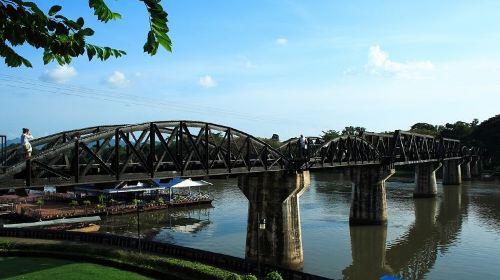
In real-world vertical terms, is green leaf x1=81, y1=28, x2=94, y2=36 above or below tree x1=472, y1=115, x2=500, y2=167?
below

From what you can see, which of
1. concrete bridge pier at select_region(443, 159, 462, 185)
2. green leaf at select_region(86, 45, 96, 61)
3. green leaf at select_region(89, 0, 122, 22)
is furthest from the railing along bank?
concrete bridge pier at select_region(443, 159, 462, 185)

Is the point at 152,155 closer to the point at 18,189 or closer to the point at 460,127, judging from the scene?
the point at 18,189

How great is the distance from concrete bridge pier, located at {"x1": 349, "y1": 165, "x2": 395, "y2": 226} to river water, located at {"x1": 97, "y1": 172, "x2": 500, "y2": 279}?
1480mm

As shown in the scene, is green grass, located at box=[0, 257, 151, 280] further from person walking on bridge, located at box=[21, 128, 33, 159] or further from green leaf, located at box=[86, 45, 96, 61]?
green leaf, located at box=[86, 45, 96, 61]

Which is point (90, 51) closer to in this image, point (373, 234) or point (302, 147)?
point (302, 147)

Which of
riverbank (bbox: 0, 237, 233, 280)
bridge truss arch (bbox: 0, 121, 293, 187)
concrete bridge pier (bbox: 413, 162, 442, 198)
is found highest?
bridge truss arch (bbox: 0, 121, 293, 187)

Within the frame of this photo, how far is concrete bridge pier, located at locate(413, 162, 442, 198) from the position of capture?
311 ft

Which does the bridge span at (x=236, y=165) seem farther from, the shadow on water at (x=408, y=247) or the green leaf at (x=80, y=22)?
the green leaf at (x=80, y=22)

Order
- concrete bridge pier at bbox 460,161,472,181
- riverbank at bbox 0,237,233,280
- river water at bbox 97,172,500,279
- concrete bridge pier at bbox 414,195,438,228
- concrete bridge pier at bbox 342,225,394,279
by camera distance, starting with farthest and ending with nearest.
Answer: concrete bridge pier at bbox 460,161,472,181 → concrete bridge pier at bbox 414,195,438,228 → river water at bbox 97,172,500,279 → concrete bridge pier at bbox 342,225,394,279 → riverbank at bbox 0,237,233,280

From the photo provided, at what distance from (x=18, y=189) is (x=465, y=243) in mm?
48493

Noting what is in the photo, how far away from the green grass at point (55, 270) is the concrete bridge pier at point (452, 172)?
348 ft

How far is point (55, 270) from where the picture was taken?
109 ft

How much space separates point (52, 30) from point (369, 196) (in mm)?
63858

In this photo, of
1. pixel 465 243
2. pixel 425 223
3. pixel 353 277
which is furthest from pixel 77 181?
pixel 425 223
